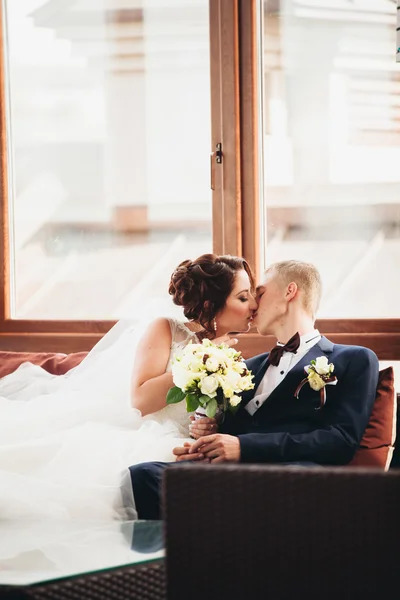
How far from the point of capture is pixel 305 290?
2625mm

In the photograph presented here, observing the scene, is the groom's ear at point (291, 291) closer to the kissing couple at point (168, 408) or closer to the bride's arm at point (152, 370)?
the kissing couple at point (168, 408)

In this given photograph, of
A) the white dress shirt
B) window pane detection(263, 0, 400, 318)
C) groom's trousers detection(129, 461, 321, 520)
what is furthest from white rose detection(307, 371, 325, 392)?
window pane detection(263, 0, 400, 318)

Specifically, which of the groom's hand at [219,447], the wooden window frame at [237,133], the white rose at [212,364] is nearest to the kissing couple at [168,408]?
the groom's hand at [219,447]

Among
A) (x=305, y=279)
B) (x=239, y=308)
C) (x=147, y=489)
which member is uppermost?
(x=305, y=279)

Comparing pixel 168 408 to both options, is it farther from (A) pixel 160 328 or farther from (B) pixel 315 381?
(B) pixel 315 381

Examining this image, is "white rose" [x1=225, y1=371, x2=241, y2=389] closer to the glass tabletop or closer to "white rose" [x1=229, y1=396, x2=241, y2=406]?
"white rose" [x1=229, y1=396, x2=241, y2=406]

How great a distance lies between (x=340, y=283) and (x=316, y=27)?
3.58 ft

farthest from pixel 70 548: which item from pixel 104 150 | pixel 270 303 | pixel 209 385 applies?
→ pixel 104 150

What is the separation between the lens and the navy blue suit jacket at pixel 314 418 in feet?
7.68

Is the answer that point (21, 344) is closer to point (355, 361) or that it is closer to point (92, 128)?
point (92, 128)

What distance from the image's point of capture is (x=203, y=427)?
8.07 ft

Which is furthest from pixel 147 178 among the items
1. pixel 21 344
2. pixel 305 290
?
pixel 305 290

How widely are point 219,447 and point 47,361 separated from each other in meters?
1.05

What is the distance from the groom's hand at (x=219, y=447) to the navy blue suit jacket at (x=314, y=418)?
0.02m
